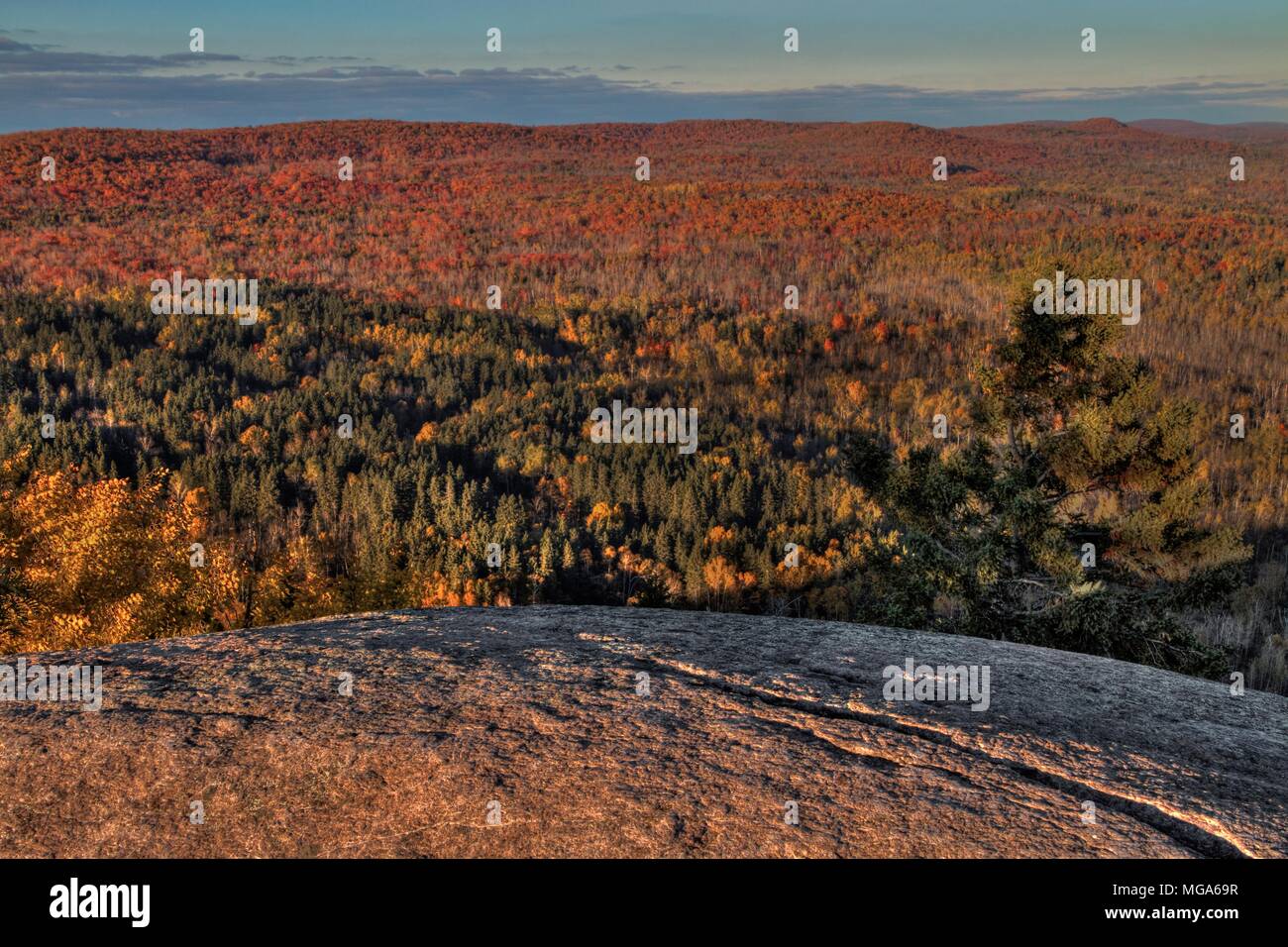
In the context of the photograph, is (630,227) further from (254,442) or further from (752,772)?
(752,772)

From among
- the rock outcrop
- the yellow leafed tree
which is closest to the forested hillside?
the yellow leafed tree

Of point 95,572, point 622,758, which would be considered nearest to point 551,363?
point 95,572

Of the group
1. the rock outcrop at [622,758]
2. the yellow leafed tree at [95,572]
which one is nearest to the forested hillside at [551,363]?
the yellow leafed tree at [95,572]

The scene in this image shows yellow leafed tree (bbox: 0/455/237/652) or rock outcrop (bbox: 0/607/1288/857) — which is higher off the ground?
rock outcrop (bbox: 0/607/1288/857)

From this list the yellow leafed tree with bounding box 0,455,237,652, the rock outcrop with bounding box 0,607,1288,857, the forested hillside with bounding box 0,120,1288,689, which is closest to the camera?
the rock outcrop with bounding box 0,607,1288,857

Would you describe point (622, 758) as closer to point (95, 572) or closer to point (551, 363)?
point (95, 572)

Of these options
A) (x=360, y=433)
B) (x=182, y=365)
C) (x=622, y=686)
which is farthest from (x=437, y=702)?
(x=182, y=365)

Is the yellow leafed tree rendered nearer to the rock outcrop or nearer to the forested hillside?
the forested hillside
